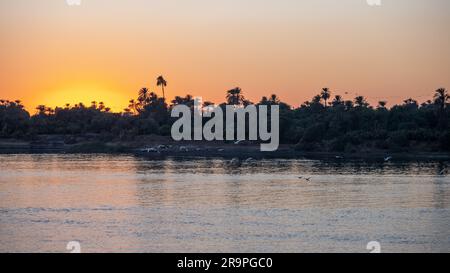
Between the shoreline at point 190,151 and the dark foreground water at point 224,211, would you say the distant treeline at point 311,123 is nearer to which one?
the shoreline at point 190,151

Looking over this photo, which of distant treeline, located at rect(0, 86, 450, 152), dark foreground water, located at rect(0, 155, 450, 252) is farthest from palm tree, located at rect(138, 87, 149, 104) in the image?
dark foreground water, located at rect(0, 155, 450, 252)

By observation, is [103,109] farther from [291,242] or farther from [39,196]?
[291,242]

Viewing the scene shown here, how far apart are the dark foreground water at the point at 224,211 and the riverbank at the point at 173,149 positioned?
37.1 meters

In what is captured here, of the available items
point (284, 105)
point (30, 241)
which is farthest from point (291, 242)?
point (284, 105)

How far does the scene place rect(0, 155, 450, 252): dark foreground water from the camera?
3754cm

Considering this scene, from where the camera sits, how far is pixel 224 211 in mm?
48281

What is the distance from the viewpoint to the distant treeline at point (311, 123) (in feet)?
405

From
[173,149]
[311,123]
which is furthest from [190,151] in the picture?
[311,123]

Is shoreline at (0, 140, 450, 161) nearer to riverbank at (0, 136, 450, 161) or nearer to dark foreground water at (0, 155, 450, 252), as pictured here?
riverbank at (0, 136, 450, 161)

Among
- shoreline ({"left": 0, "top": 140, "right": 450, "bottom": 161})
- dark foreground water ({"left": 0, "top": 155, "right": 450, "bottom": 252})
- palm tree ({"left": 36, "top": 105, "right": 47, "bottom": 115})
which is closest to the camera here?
dark foreground water ({"left": 0, "top": 155, "right": 450, "bottom": 252})

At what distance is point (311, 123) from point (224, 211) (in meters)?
91.4

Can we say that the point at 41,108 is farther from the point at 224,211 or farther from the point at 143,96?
the point at 224,211

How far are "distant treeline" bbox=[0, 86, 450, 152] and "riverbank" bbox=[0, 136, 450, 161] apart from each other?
200 centimetres

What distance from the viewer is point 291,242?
3750 centimetres
